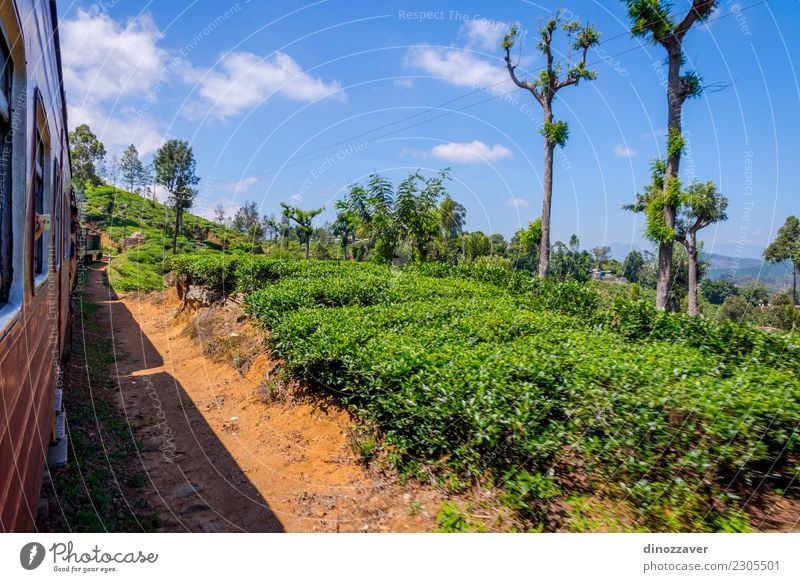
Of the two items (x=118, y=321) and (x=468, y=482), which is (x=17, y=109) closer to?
(x=468, y=482)

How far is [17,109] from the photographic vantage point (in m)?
1.86

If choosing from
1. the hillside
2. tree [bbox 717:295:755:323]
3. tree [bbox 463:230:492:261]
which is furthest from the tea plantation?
tree [bbox 463:230:492:261]

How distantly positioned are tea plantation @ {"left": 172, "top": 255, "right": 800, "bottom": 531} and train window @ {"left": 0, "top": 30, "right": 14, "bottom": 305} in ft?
9.93

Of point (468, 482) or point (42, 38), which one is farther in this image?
Result: point (468, 482)

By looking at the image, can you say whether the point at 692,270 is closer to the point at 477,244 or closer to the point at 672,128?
the point at 672,128

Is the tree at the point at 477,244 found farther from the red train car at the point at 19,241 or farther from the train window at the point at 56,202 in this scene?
the red train car at the point at 19,241

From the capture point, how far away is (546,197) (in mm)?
14414

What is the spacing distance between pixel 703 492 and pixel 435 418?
6.65 ft

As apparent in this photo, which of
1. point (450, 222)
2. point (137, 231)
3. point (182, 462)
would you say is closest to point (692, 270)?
point (182, 462)

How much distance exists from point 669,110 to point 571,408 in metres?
9.76

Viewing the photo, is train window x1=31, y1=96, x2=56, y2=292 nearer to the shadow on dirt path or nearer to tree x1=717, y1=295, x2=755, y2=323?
the shadow on dirt path

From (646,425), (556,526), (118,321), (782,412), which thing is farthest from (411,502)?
(118,321)

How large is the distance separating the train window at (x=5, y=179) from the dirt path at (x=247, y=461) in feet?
8.54
